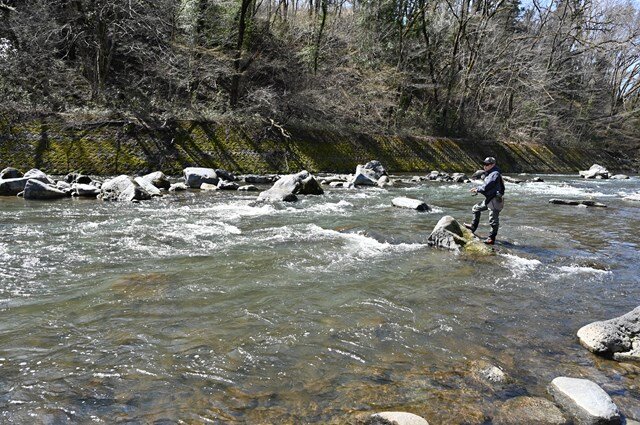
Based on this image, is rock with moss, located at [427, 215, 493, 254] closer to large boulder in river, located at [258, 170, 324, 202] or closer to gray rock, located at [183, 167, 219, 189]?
large boulder in river, located at [258, 170, 324, 202]

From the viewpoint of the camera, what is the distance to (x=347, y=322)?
5.11m

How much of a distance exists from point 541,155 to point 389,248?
1331 inches

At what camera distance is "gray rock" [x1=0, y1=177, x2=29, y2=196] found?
43.3 ft

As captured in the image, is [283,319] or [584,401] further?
[283,319]

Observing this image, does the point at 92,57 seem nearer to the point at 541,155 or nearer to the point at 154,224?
the point at 154,224

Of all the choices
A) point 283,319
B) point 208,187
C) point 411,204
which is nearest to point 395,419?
point 283,319

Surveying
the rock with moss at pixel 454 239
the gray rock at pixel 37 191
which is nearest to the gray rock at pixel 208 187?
the gray rock at pixel 37 191

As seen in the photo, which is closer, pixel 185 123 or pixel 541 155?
pixel 185 123

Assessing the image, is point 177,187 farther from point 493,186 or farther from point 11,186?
point 493,186

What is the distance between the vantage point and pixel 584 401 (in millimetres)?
3469

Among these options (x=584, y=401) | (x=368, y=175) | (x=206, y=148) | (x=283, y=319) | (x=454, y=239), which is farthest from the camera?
(x=206, y=148)

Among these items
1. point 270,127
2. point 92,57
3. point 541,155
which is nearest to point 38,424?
point 270,127

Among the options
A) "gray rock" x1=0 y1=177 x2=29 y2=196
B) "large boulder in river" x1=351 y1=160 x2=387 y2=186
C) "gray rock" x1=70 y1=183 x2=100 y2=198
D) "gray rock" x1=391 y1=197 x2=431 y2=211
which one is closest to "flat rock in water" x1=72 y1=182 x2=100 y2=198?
"gray rock" x1=70 y1=183 x2=100 y2=198

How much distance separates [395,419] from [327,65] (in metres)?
31.6
